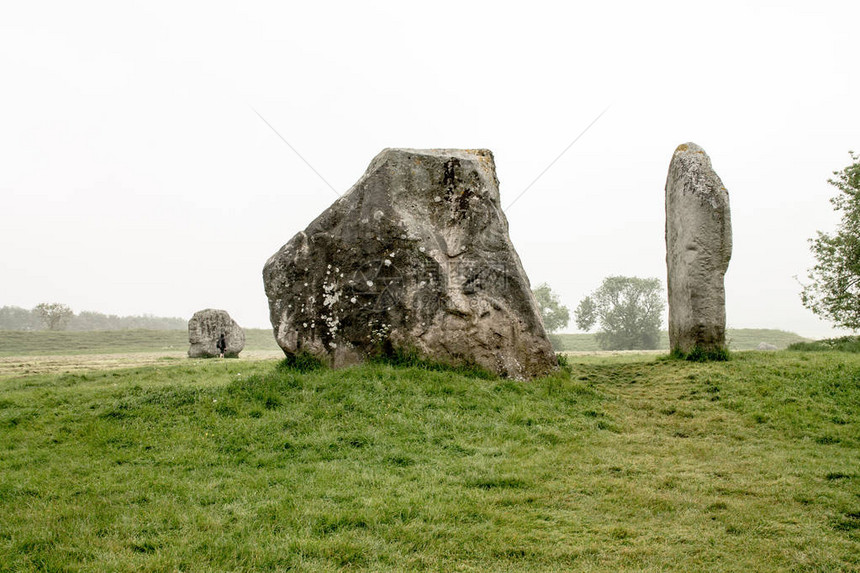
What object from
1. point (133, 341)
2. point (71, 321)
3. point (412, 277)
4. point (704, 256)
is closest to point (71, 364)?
point (412, 277)

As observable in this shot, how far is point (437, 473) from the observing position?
24.3 feet

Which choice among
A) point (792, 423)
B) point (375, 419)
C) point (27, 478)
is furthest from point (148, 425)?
point (792, 423)

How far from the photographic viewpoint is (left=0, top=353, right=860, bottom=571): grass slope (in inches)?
206

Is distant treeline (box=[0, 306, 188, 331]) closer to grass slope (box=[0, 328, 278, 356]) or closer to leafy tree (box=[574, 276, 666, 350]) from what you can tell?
grass slope (box=[0, 328, 278, 356])

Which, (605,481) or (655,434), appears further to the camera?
(655,434)

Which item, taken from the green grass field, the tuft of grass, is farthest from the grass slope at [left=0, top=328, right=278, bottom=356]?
the tuft of grass

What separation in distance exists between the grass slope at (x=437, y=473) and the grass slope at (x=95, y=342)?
3954 cm

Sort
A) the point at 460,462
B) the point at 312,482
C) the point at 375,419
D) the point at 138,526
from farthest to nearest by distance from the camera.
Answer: the point at 375,419 → the point at 460,462 → the point at 312,482 → the point at 138,526

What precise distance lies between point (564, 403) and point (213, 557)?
24.6 ft

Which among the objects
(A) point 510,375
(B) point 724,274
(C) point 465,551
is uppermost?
(B) point 724,274

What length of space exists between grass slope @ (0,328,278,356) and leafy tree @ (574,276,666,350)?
1295 inches

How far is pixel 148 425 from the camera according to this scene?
377 inches

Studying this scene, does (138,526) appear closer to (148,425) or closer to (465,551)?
(465,551)

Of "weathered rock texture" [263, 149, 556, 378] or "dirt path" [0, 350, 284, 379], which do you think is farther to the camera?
"dirt path" [0, 350, 284, 379]
